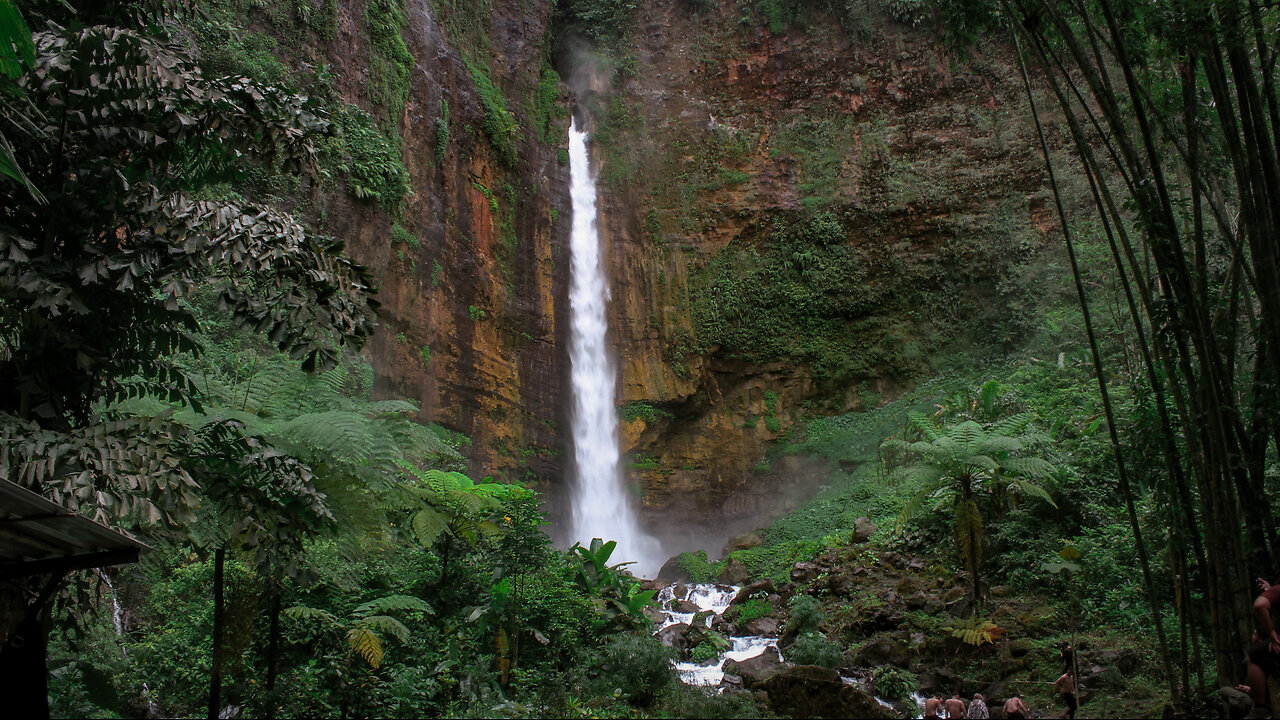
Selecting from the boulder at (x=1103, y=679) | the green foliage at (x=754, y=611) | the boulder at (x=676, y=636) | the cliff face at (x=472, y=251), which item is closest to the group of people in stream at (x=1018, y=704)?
the boulder at (x=1103, y=679)

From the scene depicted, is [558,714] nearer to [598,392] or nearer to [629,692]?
[629,692]

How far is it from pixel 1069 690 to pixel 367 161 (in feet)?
48.0

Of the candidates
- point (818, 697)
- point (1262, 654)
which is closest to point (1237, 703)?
point (1262, 654)

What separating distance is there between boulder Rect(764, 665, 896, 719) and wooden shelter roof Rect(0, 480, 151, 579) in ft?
17.4

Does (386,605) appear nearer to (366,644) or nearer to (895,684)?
(366,644)

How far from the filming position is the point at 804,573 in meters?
12.1

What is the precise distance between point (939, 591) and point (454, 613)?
6150 millimetres

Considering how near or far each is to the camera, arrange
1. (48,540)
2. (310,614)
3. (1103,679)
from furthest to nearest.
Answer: (1103,679) → (310,614) → (48,540)

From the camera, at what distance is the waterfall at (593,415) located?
784 inches

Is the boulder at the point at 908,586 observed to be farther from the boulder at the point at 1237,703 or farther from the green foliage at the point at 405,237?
the green foliage at the point at 405,237

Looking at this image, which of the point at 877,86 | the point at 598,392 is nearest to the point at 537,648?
the point at 598,392

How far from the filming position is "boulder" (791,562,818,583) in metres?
12.0

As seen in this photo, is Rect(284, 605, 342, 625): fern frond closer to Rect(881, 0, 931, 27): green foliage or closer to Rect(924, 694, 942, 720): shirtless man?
Rect(924, 694, 942, 720): shirtless man

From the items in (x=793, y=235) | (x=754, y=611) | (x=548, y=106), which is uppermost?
(x=548, y=106)
